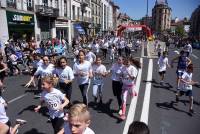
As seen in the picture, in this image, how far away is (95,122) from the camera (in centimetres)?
745

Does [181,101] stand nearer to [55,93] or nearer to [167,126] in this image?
[167,126]

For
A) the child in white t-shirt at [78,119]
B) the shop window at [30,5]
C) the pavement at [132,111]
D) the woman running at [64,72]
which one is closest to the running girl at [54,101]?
the pavement at [132,111]

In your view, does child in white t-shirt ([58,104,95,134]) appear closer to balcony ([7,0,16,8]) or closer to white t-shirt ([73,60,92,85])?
white t-shirt ([73,60,92,85])

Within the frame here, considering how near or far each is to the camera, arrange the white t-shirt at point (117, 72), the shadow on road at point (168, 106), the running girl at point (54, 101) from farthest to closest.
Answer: the shadow on road at point (168, 106)
the white t-shirt at point (117, 72)
the running girl at point (54, 101)

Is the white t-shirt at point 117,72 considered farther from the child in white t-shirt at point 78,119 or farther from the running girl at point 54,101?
the child in white t-shirt at point 78,119

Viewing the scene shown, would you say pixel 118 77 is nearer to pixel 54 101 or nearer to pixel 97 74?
pixel 97 74

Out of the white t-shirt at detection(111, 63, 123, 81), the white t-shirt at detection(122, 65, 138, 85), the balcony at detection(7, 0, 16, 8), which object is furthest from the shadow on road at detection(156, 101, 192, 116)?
the balcony at detection(7, 0, 16, 8)

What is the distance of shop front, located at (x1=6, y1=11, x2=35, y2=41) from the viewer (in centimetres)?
2847

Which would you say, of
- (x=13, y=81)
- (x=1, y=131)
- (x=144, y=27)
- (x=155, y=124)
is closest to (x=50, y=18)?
(x=144, y=27)

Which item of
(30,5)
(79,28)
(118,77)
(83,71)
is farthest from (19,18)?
(118,77)

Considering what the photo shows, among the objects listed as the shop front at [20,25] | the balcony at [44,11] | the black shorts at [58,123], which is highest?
the balcony at [44,11]

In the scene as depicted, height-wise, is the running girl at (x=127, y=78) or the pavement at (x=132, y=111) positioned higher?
the running girl at (x=127, y=78)

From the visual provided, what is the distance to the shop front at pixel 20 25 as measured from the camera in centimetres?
2847

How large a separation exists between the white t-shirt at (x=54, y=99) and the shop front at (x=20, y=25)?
79.8 feet
